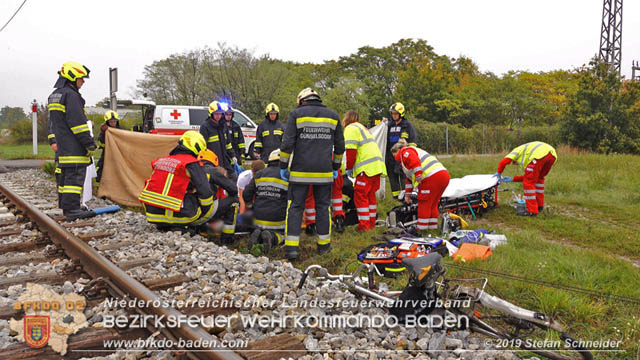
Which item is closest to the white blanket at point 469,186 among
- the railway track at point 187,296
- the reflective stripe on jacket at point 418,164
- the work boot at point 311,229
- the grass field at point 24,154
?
the reflective stripe on jacket at point 418,164

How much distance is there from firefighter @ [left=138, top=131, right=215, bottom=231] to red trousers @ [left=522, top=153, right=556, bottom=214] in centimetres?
523

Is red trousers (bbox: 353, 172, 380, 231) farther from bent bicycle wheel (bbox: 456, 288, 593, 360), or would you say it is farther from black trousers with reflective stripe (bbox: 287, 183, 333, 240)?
bent bicycle wheel (bbox: 456, 288, 593, 360)

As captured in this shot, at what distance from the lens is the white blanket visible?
7.14 m

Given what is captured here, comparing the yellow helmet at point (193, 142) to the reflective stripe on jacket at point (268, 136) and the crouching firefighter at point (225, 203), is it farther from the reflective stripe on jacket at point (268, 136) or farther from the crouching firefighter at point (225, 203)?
the reflective stripe on jacket at point (268, 136)

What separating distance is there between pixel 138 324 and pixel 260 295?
901 millimetres

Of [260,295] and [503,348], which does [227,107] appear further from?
[503,348]

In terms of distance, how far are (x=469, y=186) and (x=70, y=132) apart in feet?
20.3

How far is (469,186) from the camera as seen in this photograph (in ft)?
24.0

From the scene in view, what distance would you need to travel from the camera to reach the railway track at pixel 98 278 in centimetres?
243

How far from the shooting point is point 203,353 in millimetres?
2277

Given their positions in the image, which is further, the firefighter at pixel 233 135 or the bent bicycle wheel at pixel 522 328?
the firefighter at pixel 233 135

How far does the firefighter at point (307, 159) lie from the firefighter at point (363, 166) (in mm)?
1307

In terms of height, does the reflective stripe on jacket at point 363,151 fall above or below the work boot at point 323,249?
above

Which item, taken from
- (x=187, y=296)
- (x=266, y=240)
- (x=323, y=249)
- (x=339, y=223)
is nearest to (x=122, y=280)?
(x=187, y=296)
